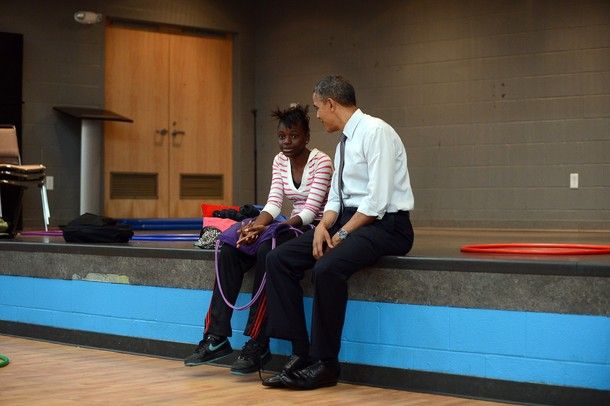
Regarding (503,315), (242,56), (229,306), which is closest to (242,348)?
(229,306)

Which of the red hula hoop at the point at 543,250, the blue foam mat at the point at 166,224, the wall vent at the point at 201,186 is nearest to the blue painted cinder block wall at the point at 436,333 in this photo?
the red hula hoop at the point at 543,250

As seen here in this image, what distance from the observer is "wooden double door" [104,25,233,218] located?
9.40 metres

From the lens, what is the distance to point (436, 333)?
327 cm

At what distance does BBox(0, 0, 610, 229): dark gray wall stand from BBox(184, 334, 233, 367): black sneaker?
4.95 metres

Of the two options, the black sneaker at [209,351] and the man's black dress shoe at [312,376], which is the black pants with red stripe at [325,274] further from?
the black sneaker at [209,351]

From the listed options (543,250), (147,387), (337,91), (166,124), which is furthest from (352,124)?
(166,124)

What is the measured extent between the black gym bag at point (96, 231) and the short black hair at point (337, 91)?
1.61 m

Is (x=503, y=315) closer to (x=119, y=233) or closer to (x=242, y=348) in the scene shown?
(x=242, y=348)

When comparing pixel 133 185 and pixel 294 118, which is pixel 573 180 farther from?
pixel 294 118

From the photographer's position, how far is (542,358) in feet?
9.91

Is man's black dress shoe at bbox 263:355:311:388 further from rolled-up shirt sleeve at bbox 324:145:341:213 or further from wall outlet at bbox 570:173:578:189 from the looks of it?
wall outlet at bbox 570:173:578:189

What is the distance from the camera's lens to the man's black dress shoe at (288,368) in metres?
3.32

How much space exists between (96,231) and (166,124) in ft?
16.8

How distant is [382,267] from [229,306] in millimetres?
604
